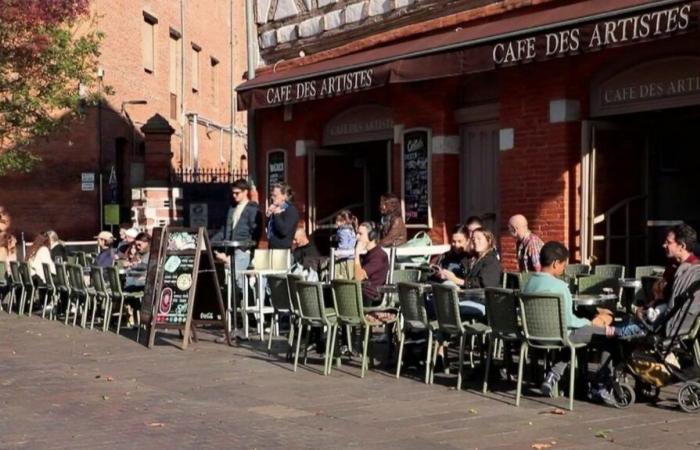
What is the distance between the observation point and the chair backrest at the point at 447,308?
9.73 meters

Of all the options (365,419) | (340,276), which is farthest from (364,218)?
(365,419)

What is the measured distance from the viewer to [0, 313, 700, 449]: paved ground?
7.79 meters

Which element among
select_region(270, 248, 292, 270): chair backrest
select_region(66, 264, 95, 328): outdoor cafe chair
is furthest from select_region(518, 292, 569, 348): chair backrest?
select_region(66, 264, 95, 328): outdoor cafe chair

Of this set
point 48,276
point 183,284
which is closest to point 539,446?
point 183,284

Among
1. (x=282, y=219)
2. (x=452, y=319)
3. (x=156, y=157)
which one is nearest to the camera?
(x=452, y=319)

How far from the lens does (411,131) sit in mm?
16469

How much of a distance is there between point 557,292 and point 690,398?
1228 mm

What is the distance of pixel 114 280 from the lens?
1470 centimetres

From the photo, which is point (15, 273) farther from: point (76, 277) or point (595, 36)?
point (595, 36)

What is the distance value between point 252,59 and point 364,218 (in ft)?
11.3

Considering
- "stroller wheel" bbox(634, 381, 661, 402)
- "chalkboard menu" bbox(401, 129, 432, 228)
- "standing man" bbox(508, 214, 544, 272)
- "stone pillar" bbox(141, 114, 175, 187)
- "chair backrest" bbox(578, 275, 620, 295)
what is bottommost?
"stroller wheel" bbox(634, 381, 661, 402)

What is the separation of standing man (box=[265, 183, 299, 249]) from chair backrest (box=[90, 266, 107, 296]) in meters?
2.25

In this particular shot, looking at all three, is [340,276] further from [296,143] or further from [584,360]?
[296,143]

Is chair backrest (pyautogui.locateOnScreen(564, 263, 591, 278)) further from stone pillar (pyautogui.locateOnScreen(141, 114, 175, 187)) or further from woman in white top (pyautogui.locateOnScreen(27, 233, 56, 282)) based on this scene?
stone pillar (pyautogui.locateOnScreen(141, 114, 175, 187))
